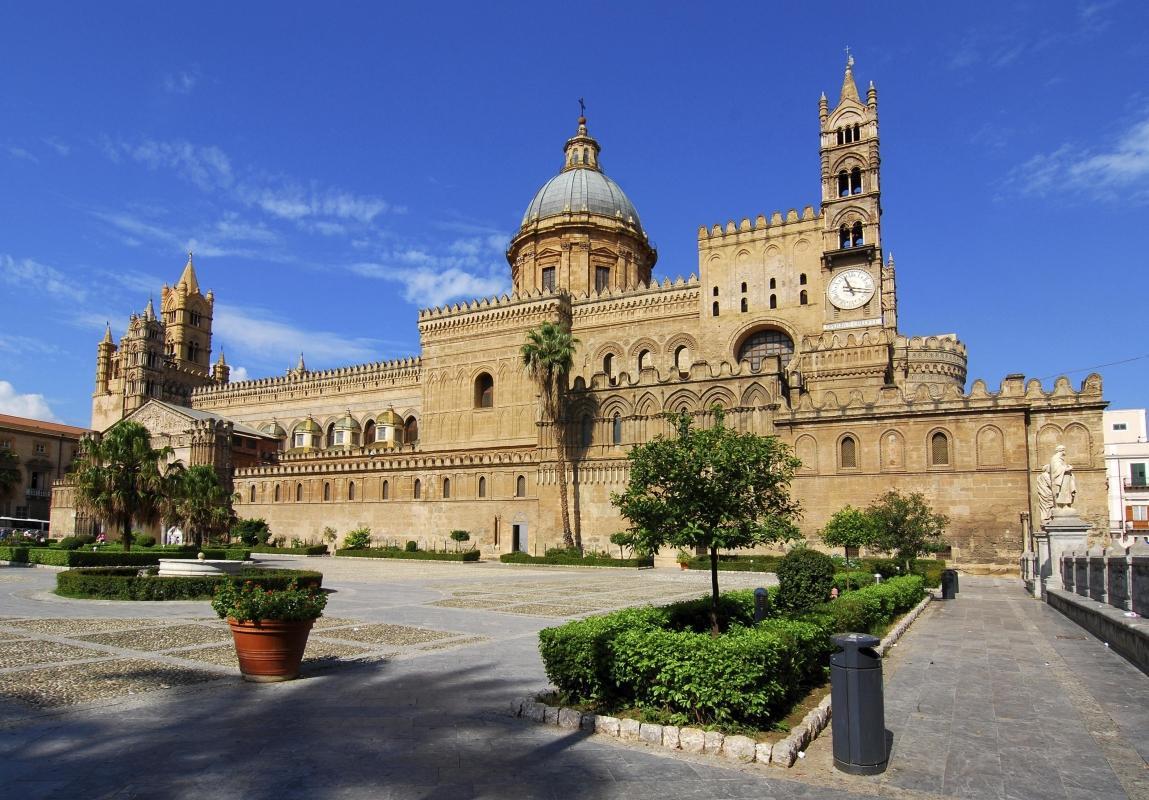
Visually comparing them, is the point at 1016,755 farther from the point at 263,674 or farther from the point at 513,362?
the point at 513,362

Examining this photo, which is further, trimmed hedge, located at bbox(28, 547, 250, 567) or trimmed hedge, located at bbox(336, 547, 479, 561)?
trimmed hedge, located at bbox(336, 547, 479, 561)

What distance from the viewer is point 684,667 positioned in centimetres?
716

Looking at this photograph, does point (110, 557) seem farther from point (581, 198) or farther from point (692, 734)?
point (581, 198)

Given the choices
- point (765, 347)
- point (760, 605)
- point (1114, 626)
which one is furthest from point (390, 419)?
point (1114, 626)

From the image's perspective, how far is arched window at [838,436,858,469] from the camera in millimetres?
36906

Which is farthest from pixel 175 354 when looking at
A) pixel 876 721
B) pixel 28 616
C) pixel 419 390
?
pixel 876 721

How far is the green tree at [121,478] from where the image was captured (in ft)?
104

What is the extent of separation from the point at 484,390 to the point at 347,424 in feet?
45.8

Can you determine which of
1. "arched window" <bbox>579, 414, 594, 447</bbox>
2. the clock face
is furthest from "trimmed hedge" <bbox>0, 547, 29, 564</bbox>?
the clock face

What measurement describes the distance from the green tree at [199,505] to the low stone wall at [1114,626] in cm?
3440

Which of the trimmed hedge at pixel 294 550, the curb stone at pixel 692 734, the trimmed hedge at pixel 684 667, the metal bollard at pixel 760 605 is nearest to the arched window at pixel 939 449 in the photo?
the metal bollard at pixel 760 605

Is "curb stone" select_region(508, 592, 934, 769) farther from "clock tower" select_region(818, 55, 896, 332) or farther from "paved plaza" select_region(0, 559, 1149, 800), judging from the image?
"clock tower" select_region(818, 55, 896, 332)

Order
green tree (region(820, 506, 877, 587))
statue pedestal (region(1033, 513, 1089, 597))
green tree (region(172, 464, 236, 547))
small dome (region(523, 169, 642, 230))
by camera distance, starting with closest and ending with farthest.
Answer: statue pedestal (region(1033, 513, 1089, 597)), green tree (region(820, 506, 877, 587)), green tree (region(172, 464, 236, 547)), small dome (region(523, 169, 642, 230))

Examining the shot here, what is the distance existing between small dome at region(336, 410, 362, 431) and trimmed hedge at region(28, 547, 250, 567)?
2614 cm
